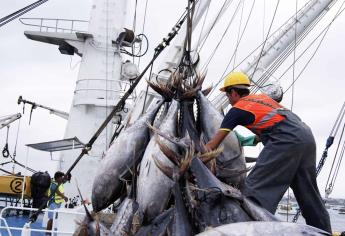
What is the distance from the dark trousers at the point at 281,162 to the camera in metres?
4.03

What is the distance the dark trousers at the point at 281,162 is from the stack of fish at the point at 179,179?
199mm

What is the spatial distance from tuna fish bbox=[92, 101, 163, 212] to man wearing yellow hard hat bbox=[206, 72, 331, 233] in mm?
915

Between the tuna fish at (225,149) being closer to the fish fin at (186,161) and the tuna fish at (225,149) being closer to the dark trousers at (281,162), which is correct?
the dark trousers at (281,162)

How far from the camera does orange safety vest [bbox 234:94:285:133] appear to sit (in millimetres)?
4078

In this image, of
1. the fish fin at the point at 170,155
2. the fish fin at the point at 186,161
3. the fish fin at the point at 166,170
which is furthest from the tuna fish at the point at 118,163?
the fish fin at the point at 186,161

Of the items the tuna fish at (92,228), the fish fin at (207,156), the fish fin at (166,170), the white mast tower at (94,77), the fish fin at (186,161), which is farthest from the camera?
the white mast tower at (94,77)

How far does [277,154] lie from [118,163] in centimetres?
148

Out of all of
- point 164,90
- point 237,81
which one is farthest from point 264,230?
point 164,90

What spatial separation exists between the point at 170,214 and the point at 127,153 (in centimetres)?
101

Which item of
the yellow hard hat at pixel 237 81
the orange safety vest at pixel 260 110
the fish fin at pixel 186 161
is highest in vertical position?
the yellow hard hat at pixel 237 81

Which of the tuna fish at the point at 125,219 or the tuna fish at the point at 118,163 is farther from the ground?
the tuna fish at the point at 118,163

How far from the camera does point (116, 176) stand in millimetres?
4586

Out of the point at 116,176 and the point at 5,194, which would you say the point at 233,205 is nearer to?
the point at 116,176

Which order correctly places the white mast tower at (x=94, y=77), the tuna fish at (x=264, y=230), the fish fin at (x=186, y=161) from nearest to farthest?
the tuna fish at (x=264, y=230) → the fish fin at (x=186, y=161) → the white mast tower at (x=94, y=77)
